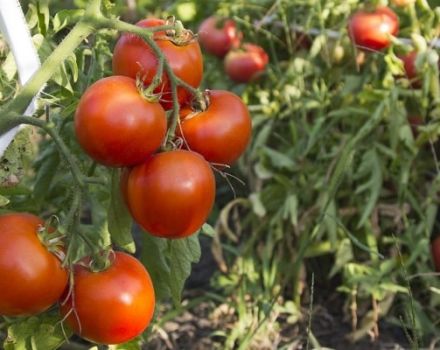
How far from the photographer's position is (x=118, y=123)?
2.96ft

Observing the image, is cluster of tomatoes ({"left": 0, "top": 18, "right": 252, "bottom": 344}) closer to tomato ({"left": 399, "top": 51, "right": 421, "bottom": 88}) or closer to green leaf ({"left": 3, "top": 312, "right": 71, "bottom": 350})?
green leaf ({"left": 3, "top": 312, "right": 71, "bottom": 350})

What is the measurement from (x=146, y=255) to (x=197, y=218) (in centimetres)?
33

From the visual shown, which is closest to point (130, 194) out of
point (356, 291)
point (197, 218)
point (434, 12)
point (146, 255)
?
point (197, 218)

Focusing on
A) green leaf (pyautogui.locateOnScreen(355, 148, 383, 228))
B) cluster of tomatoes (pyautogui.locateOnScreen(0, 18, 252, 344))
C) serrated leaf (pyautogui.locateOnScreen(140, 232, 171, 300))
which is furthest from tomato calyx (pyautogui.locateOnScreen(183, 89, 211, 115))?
green leaf (pyautogui.locateOnScreen(355, 148, 383, 228))

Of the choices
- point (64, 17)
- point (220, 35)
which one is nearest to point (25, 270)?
point (64, 17)

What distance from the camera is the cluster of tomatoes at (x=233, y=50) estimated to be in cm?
219

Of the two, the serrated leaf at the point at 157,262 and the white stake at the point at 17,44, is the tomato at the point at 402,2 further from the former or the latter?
the white stake at the point at 17,44

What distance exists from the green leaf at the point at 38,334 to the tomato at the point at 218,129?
0.29m

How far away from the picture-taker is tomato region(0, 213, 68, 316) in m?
0.90

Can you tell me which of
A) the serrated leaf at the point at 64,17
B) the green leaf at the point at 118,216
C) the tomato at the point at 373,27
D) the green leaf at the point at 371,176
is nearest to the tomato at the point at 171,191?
the green leaf at the point at 118,216

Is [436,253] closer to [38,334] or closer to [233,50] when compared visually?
[233,50]

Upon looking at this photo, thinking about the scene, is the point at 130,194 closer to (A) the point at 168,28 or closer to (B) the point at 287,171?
(A) the point at 168,28

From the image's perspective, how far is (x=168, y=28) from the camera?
962 mm

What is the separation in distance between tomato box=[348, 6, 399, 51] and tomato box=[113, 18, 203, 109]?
3.08ft
